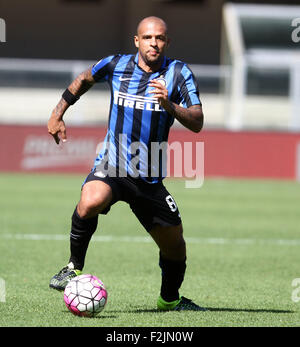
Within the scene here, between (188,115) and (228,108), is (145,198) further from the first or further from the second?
(228,108)

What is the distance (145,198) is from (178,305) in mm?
921

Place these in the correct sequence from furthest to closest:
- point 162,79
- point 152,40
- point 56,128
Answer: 1. point 56,128
2. point 162,79
3. point 152,40

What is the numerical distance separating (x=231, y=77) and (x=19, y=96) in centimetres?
538

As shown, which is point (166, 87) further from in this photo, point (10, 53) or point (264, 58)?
point (10, 53)

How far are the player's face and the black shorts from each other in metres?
0.91

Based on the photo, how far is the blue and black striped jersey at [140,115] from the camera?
6324mm

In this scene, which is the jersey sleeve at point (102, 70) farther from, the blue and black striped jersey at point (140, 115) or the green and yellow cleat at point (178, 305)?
the green and yellow cleat at point (178, 305)

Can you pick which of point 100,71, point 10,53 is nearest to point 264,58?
point 10,53

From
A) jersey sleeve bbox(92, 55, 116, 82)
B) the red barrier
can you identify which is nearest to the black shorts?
jersey sleeve bbox(92, 55, 116, 82)

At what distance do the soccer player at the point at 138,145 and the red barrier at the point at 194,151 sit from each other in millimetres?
12627

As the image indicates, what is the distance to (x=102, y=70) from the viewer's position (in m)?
6.56

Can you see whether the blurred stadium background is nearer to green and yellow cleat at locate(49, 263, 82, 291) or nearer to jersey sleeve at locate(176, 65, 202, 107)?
green and yellow cleat at locate(49, 263, 82, 291)

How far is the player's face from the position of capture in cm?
618

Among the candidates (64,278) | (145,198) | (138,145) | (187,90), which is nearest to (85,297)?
(64,278)
